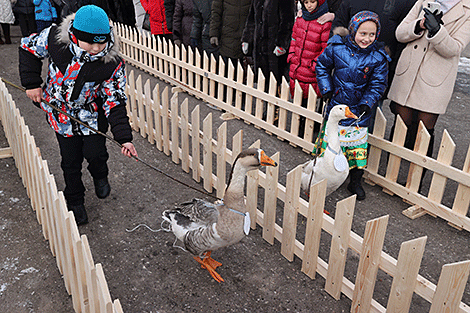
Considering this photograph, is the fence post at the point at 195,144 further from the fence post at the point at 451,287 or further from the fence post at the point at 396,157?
the fence post at the point at 451,287

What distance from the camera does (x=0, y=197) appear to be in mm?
4102

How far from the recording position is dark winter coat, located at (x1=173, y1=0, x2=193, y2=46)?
751cm

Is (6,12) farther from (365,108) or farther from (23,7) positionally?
(365,108)

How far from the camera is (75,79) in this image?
10.6 ft

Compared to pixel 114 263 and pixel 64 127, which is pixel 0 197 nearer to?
pixel 64 127

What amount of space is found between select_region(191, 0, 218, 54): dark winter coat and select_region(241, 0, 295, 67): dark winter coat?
1196mm

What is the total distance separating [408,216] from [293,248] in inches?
58.7

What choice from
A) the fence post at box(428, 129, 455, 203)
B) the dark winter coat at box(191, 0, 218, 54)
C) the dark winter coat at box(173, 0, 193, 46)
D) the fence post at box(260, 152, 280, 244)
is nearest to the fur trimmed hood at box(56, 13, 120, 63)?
the fence post at box(260, 152, 280, 244)

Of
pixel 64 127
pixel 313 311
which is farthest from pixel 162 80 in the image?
pixel 313 311

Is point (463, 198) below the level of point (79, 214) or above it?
above

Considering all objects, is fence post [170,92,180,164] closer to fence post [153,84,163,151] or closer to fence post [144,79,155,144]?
fence post [153,84,163,151]

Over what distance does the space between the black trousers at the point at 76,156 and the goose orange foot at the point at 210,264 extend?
4.41 feet

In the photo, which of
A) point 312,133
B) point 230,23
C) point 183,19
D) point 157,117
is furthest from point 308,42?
point 183,19

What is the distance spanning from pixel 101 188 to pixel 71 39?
1568mm
